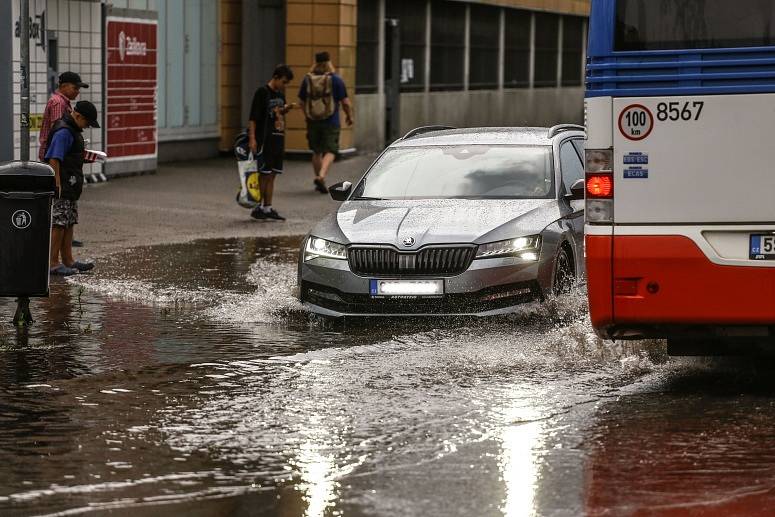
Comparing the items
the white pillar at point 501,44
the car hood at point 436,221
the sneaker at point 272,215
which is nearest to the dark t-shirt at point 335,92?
the sneaker at point 272,215

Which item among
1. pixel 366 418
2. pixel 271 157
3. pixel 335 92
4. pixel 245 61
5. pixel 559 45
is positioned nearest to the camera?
pixel 366 418

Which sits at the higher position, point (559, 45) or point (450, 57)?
point (559, 45)

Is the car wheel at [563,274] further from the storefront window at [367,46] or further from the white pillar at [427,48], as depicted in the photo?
the white pillar at [427,48]

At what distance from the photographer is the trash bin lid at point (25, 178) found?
12.4 metres

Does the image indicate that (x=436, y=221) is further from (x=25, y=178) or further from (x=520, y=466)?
(x=520, y=466)

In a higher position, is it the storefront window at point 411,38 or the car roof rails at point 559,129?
the storefront window at point 411,38

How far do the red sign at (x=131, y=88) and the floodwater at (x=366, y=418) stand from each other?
1178 centimetres

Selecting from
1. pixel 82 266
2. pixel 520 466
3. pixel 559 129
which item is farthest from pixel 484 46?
→ pixel 520 466

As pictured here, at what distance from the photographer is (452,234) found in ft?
40.5

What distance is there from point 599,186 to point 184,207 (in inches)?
537

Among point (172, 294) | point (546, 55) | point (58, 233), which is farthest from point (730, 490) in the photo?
point (546, 55)

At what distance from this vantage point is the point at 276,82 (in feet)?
68.4

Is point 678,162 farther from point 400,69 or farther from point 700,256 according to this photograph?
point 400,69

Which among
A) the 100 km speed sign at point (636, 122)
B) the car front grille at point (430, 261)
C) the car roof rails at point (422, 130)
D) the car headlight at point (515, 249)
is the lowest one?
the car front grille at point (430, 261)
